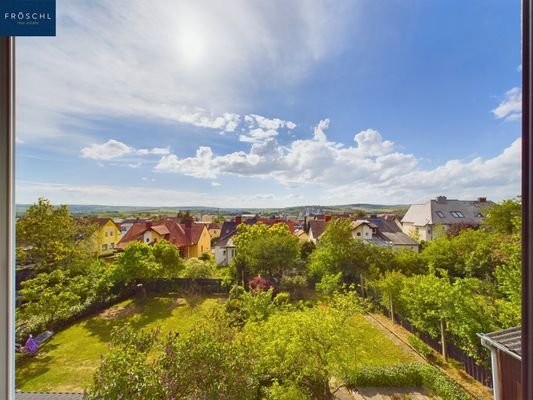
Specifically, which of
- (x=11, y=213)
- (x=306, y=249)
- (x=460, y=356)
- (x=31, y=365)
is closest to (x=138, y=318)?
(x=31, y=365)

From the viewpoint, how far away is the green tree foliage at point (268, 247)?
1569mm

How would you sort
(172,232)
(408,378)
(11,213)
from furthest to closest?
(172,232)
(408,378)
(11,213)

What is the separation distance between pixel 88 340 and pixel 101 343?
7 cm

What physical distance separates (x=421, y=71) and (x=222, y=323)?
178 cm

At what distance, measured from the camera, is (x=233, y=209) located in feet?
5.02

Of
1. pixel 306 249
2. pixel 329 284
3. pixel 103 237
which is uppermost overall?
pixel 103 237

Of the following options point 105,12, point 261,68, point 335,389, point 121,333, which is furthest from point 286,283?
point 105,12

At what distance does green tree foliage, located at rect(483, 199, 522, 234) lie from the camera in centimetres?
117

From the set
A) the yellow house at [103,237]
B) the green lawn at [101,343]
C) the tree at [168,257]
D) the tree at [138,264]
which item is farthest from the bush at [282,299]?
the yellow house at [103,237]

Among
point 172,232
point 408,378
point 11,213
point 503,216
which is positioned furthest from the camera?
point 172,232

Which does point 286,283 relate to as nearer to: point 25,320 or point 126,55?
point 25,320

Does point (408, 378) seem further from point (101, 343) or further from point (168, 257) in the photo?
point (101, 343)

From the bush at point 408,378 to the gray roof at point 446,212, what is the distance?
79cm

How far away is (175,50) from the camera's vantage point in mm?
1375
